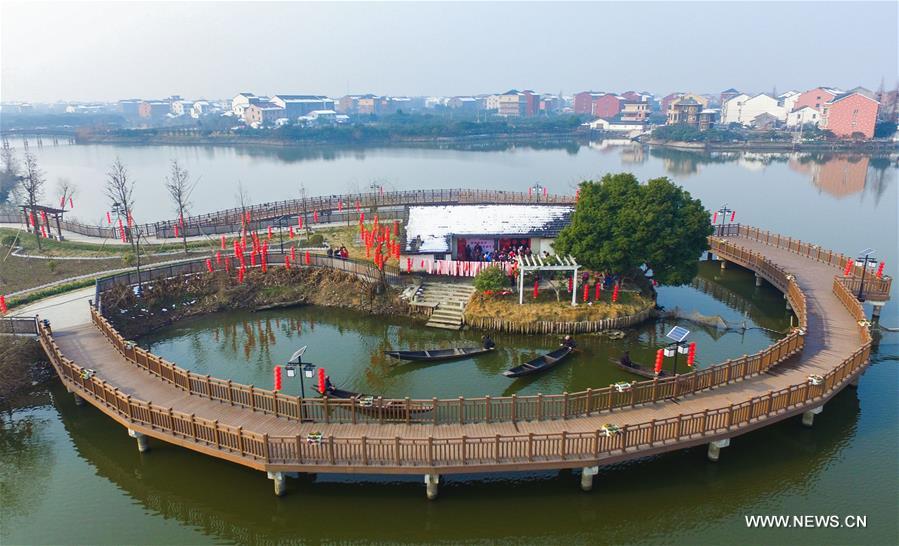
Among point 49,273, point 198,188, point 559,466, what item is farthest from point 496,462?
point 198,188

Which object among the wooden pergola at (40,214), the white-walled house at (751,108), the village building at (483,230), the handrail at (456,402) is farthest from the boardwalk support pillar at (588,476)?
the white-walled house at (751,108)

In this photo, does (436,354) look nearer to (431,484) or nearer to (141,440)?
(431,484)

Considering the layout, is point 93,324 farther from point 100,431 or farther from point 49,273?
point 49,273

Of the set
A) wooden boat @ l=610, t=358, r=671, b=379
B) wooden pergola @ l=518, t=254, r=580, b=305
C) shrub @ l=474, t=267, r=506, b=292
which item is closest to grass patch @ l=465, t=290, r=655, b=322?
wooden pergola @ l=518, t=254, r=580, b=305

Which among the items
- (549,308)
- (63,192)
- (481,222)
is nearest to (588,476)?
(549,308)

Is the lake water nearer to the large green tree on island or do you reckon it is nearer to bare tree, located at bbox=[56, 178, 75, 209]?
the large green tree on island

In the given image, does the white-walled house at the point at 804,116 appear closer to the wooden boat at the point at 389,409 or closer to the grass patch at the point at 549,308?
the grass patch at the point at 549,308
